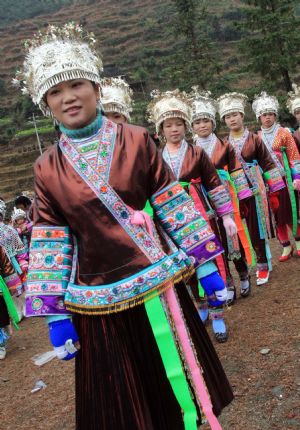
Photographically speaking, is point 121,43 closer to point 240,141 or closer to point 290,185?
point 290,185

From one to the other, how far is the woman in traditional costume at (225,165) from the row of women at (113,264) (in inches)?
95.6

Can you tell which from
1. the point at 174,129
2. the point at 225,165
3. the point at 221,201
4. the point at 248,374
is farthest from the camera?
the point at 225,165

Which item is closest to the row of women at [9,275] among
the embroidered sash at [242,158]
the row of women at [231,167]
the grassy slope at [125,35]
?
the row of women at [231,167]

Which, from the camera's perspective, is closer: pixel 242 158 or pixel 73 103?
pixel 73 103

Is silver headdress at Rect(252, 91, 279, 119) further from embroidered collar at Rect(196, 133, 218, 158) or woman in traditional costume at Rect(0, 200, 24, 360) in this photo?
woman in traditional costume at Rect(0, 200, 24, 360)

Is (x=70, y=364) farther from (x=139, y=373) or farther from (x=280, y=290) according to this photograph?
(x=139, y=373)

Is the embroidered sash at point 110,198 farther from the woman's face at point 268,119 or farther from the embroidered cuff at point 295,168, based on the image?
the woman's face at point 268,119

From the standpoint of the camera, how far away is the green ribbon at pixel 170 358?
2.05m

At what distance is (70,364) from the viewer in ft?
15.1

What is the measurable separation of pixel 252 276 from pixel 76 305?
441cm

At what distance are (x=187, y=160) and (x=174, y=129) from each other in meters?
0.29

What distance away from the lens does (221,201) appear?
3.90 meters

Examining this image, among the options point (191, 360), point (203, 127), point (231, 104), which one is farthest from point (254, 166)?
point (191, 360)

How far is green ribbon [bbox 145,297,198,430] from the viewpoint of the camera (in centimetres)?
205
